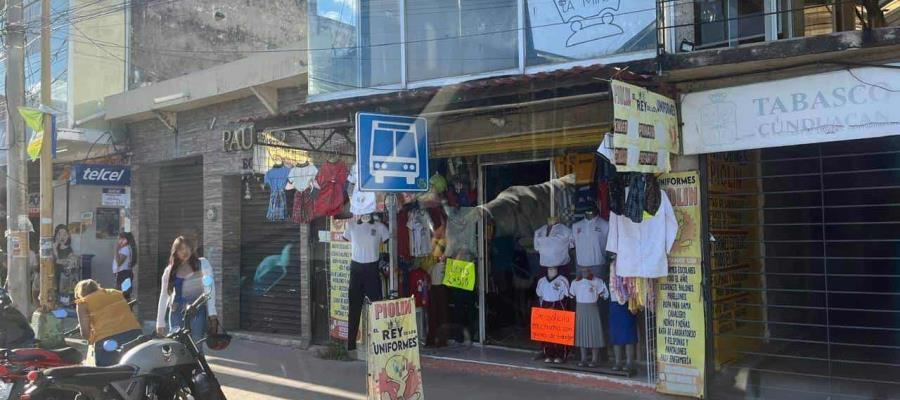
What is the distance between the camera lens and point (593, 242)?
25.4 ft

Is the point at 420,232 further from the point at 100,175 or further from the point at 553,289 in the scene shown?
the point at 100,175

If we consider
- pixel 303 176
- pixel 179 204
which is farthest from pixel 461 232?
pixel 179 204

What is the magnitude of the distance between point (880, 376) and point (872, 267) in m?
2.42

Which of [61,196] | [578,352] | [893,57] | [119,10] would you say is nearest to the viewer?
[893,57]

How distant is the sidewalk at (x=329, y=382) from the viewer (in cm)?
737

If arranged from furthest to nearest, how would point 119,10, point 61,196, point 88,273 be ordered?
point 61,196 < point 88,273 < point 119,10

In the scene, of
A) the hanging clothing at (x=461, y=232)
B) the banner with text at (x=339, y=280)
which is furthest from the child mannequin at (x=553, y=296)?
the banner with text at (x=339, y=280)

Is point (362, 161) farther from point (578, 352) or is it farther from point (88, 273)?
point (88, 273)

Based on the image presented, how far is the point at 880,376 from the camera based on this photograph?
732 cm

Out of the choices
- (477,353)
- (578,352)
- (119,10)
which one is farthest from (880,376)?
(119,10)

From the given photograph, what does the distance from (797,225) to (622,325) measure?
7.88 ft

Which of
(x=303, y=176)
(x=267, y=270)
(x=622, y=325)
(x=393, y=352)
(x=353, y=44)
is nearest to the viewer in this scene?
Answer: (x=393, y=352)

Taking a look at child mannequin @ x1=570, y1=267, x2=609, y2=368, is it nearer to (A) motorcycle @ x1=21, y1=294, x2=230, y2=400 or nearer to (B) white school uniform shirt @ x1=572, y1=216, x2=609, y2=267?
(B) white school uniform shirt @ x1=572, y1=216, x2=609, y2=267

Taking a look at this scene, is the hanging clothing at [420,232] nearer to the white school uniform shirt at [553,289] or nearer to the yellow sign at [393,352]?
the white school uniform shirt at [553,289]
